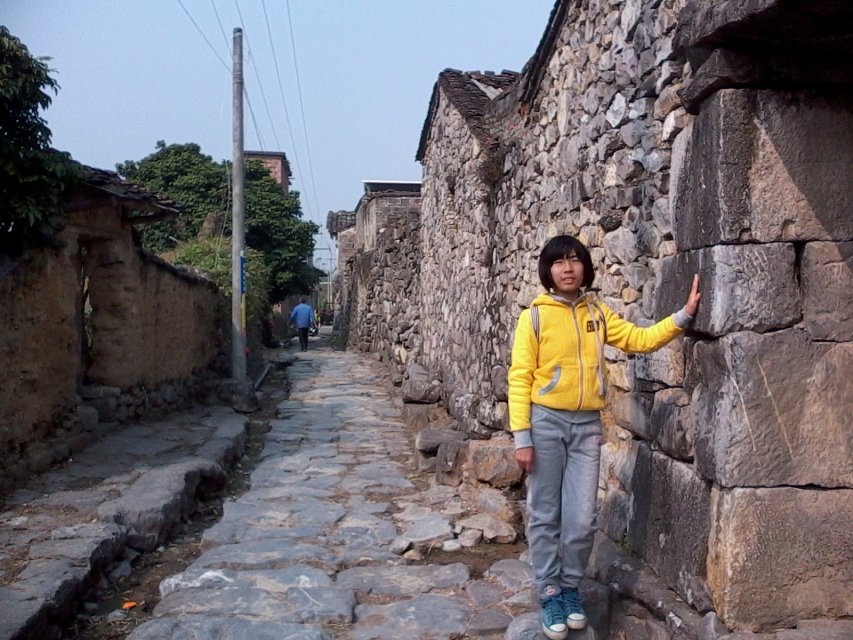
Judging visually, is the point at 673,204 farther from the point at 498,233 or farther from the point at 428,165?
the point at 428,165

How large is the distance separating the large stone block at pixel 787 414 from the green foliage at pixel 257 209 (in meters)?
22.0

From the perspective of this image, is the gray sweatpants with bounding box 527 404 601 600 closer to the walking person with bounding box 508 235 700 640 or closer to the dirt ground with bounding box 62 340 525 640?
the walking person with bounding box 508 235 700 640

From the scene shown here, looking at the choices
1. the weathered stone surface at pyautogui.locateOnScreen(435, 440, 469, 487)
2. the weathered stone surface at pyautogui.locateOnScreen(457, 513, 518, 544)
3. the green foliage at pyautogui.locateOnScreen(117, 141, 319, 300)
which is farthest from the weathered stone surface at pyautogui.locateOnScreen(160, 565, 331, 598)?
the green foliage at pyautogui.locateOnScreen(117, 141, 319, 300)

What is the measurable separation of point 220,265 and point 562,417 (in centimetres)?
1113

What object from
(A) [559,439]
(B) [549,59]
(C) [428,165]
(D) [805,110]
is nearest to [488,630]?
(A) [559,439]

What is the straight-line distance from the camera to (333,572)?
4.52 metres

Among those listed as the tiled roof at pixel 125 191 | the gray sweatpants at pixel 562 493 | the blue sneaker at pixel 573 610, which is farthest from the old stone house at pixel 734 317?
the tiled roof at pixel 125 191

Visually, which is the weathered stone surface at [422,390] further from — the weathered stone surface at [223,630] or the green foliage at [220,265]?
the weathered stone surface at [223,630]

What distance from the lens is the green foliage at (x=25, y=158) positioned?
18.2ft

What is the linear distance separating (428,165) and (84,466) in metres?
6.86

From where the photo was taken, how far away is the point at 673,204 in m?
3.25

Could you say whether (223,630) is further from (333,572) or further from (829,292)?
(829,292)

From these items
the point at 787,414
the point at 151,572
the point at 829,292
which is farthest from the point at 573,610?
the point at 151,572

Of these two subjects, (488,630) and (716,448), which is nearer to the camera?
(716,448)
